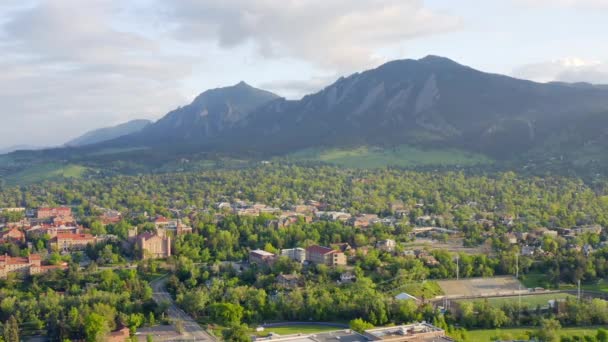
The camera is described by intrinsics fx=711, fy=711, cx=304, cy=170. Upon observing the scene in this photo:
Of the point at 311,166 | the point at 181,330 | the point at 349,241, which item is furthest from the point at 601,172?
the point at 181,330

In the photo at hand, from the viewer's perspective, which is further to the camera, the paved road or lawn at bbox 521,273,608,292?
lawn at bbox 521,273,608,292

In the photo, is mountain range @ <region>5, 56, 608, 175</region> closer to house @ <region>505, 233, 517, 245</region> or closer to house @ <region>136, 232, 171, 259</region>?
house @ <region>505, 233, 517, 245</region>

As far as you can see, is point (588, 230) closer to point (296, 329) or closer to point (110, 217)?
point (296, 329)

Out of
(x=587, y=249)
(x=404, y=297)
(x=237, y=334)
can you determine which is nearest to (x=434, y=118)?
(x=587, y=249)

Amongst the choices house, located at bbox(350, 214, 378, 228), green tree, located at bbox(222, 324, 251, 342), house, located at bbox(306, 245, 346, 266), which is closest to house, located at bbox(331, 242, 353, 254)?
house, located at bbox(306, 245, 346, 266)

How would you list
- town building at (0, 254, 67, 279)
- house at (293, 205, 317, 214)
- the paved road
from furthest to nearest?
1. house at (293, 205, 317, 214)
2. town building at (0, 254, 67, 279)
3. the paved road

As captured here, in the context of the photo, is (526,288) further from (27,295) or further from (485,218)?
(27,295)

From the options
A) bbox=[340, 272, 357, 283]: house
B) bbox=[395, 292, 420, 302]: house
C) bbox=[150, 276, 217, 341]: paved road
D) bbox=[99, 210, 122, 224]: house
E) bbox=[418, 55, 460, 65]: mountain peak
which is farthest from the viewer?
bbox=[418, 55, 460, 65]: mountain peak

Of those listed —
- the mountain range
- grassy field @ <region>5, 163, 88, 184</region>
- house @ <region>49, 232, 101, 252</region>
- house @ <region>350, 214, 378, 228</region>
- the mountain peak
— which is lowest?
house @ <region>350, 214, 378, 228</region>
